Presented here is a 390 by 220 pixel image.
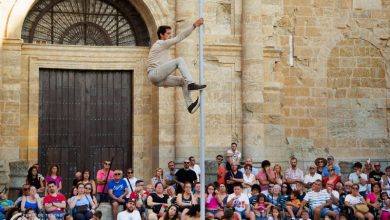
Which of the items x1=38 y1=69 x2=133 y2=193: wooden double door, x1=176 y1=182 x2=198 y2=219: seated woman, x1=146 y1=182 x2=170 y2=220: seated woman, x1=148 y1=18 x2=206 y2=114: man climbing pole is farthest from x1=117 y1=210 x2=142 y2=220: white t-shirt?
x1=38 y1=69 x2=133 y2=193: wooden double door

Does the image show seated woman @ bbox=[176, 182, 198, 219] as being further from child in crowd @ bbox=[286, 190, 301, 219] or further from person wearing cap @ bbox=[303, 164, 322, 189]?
person wearing cap @ bbox=[303, 164, 322, 189]

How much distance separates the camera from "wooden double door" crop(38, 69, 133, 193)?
2300cm

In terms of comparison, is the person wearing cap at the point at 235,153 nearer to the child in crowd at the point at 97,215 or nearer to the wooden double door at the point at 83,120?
the wooden double door at the point at 83,120

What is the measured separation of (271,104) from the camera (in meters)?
24.1

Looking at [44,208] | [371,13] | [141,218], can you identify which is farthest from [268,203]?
[371,13]

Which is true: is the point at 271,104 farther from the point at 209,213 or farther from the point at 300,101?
the point at 209,213

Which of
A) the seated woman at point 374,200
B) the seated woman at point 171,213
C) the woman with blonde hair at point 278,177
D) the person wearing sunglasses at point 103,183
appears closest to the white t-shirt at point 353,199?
the seated woman at point 374,200

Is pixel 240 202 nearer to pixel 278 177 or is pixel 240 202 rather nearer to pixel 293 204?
pixel 293 204

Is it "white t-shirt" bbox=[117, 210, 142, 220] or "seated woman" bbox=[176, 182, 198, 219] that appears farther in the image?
"seated woman" bbox=[176, 182, 198, 219]

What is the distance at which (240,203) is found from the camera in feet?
62.1

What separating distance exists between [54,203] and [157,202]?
227 centimetres

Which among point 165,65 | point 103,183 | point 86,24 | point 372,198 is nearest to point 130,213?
point 103,183

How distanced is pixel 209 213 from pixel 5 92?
265 inches

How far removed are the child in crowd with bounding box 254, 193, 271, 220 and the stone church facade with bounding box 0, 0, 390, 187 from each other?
3.72 m
